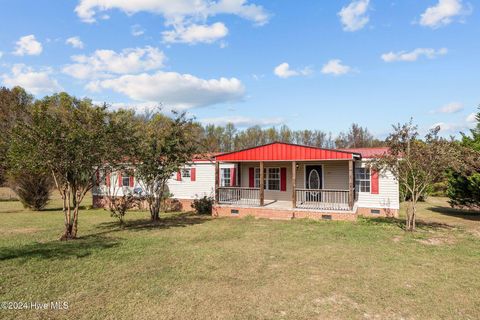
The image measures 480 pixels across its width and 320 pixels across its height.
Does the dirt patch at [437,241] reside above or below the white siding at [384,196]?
below

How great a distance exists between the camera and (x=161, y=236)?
34.9 feet

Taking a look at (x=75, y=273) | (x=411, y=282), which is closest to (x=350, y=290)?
(x=411, y=282)

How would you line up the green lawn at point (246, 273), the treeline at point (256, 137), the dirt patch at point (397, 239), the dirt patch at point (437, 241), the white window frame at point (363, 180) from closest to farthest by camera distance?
the green lawn at point (246, 273) < the dirt patch at point (437, 241) < the dirt patch at point (397, 239) < the white window frame at point (363, 180) < the treeline at point (256, 137)

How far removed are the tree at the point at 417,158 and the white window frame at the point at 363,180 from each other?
3.05 metres

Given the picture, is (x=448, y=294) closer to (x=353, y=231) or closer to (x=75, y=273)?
(x=353, y=231)

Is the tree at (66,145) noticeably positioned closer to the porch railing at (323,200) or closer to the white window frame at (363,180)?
the porch railing at (323,200)

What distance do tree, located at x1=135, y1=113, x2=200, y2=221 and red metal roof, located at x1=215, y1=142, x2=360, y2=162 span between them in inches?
104

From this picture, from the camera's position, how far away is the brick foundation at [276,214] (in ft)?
44.5

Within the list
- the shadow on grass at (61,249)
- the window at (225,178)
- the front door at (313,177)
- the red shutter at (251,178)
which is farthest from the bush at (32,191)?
the front door at (313,177)

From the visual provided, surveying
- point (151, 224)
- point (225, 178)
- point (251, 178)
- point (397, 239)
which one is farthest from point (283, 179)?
point (397, 239)

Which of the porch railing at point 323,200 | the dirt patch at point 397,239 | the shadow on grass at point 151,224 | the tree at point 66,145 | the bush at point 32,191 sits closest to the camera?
the tree at point 66,145

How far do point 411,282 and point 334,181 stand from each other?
1022 centimetres

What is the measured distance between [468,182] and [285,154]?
9527mm

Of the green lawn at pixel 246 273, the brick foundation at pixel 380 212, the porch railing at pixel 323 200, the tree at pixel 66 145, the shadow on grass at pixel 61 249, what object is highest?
the tree at pixel 66 145
